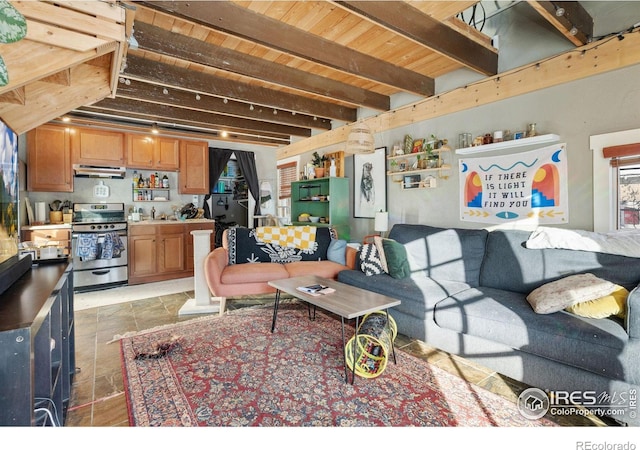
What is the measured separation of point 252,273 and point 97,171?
3183 mm

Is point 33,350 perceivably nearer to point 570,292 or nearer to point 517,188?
point 570,292

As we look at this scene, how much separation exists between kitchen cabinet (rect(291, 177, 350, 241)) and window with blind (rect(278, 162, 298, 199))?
0.64 m

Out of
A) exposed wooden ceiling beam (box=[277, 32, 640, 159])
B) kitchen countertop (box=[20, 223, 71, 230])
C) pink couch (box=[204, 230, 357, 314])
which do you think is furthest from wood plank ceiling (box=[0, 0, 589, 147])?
pink couch (box=[204, 230, 357, 314])

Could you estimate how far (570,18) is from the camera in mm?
2254

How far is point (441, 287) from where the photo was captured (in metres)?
2.68

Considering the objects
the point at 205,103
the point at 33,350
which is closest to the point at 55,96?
the point at 33,350

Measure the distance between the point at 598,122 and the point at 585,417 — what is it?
7.00 feet

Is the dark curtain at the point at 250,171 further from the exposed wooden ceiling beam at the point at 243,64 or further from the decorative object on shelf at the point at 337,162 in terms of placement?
the exposed wooden ceiling beam at the point at 243,64

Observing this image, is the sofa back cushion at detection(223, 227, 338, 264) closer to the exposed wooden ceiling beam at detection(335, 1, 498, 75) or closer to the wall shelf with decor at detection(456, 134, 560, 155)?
the wall shelf with decor at detection(456, 134, 560, 155)

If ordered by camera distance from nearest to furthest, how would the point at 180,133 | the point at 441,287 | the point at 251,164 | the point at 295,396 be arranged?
the point at 295,396 < the point at 441,287 < the point at 180,133 < the point at 251,164

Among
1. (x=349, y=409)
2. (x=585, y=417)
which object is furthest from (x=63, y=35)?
(x=585, y=417)

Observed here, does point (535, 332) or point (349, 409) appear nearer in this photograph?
point (349, 409)

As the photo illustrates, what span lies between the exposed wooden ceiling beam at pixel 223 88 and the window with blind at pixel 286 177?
184cm
